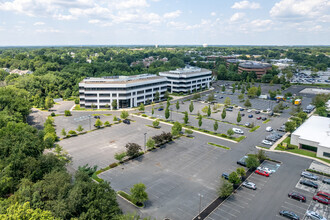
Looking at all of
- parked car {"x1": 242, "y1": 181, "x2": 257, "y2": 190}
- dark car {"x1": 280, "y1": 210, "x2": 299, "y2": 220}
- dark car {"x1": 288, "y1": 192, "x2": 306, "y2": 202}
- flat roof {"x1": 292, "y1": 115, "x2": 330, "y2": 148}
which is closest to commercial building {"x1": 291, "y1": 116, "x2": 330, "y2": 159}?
flat roof {"x1": 292, "y1": 115, "x2": 330, "y2": 148}

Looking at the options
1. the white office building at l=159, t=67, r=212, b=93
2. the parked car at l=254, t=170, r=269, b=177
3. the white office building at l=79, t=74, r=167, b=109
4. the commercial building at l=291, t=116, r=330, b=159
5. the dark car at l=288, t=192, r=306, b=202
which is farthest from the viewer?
the white office building at l=159, t=67, r=212, b=93

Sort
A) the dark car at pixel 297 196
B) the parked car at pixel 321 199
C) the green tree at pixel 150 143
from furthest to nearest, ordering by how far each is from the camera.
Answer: the green tree at pixel 150 143
the dark car at pixel 297 196
the parked car at pixel 321 199

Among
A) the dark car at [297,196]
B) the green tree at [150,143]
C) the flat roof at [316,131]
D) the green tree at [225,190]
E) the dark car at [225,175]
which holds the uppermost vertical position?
the flat roof at [316,131]

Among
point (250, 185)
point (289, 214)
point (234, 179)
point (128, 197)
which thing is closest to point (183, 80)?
point (250, 185)

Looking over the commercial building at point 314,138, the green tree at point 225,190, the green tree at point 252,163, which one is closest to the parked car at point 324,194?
the green tree at point 252,163

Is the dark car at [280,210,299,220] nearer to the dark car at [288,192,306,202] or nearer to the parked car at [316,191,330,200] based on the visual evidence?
the dark car at [288,192,306,202]

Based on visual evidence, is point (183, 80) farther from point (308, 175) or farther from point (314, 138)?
point (308, 175)

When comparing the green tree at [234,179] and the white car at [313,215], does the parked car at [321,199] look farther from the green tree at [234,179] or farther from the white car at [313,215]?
the green tree at [234,179]

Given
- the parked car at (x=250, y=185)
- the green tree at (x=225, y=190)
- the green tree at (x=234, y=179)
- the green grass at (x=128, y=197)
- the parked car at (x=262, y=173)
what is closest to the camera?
the green grass at (x=128, y=197)

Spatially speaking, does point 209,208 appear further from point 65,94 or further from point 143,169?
point 65,94
